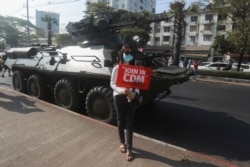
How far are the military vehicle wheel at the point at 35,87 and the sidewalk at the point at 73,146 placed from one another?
205 cm

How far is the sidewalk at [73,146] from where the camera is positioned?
421 cm

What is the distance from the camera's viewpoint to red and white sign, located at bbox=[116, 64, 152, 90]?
4172mm

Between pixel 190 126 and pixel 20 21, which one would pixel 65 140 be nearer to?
pixel 190 126

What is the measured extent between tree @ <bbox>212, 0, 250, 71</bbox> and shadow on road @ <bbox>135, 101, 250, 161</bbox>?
44.4ft

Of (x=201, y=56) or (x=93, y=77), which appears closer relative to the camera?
(x=93, y=77)

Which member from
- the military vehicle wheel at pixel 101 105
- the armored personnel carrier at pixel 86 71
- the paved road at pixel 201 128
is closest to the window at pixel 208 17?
the paved road at pixel 201 128

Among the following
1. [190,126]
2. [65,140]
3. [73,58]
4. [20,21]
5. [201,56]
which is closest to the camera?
[65,140]

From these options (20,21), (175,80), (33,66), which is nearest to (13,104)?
(33,66)

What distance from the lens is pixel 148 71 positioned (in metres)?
4.25

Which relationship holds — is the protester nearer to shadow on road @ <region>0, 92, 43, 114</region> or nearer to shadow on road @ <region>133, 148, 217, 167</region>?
shadow on road @ <region>133, 148, 217, 167</region>

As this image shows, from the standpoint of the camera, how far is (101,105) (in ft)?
20.8

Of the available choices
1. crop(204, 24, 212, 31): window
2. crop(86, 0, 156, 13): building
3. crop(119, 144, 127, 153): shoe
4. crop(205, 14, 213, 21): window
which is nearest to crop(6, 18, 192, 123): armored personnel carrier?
crop(119, 144, 127, 153): shoe

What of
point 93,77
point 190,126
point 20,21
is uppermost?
point 20,21

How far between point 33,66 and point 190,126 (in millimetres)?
5072
